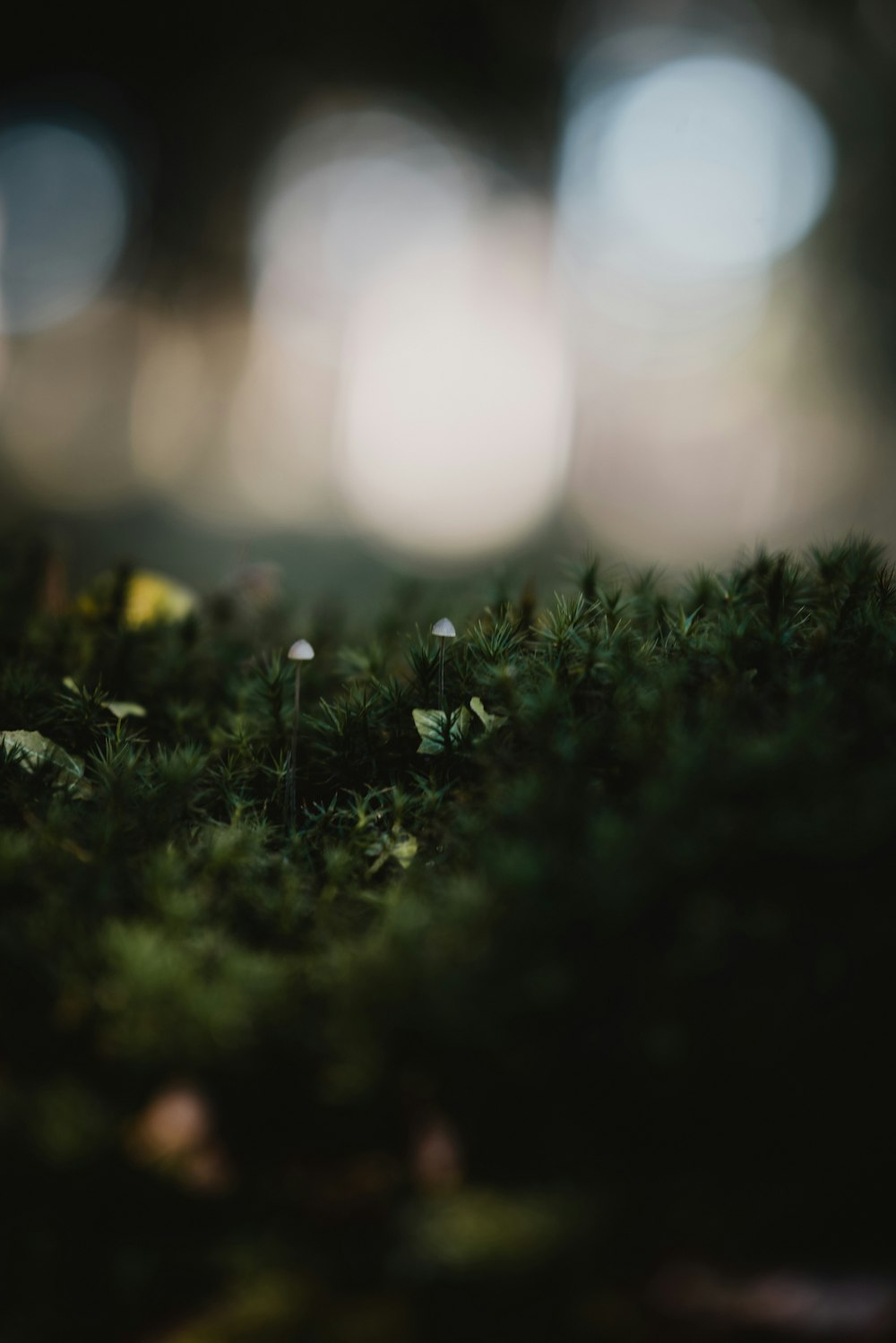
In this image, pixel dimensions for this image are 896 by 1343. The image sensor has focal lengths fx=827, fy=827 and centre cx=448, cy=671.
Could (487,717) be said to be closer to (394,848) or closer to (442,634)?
(442,634)

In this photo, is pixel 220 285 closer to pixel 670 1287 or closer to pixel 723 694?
pixel 723 694

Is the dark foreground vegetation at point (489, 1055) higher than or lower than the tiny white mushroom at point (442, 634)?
lower

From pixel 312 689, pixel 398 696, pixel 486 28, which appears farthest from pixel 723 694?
pixel 486 28

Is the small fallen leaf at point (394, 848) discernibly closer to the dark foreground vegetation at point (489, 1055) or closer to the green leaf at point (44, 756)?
the dark foreground vegetation at point (489, 1055)

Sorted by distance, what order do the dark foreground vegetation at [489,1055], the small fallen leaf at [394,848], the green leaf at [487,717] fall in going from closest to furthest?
the dark foreground vegetation at [489,1055] < the small fallen leaf at [394,848] < the green leaf at [487,717]

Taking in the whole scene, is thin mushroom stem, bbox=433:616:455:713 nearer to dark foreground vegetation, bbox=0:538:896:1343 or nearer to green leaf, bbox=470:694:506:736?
green leaf, bbox=470:694:506:736

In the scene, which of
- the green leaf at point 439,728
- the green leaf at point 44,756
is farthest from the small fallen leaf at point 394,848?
the green leaf at point 44,756
